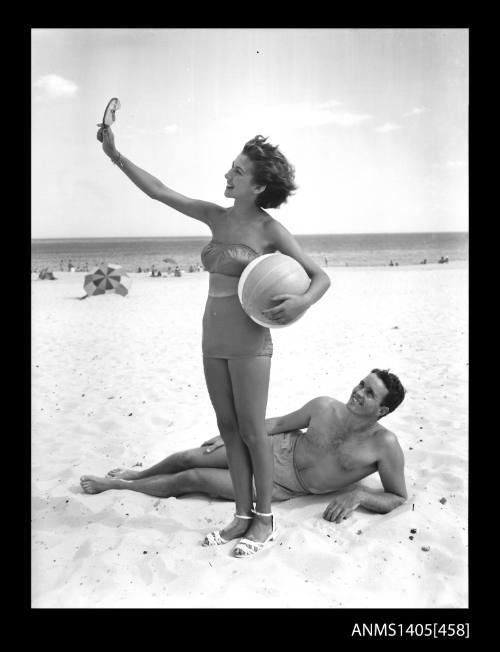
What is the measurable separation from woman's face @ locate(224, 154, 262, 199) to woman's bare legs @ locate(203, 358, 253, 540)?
0.74 metres

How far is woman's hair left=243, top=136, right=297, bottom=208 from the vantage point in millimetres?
3082

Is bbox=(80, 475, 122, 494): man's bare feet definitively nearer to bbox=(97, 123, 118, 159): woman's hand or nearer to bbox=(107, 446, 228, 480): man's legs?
bbox=(107, 446, 228, 480): man's legs

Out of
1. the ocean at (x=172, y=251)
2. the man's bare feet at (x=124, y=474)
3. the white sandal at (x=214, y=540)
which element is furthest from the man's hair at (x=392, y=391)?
the ocean at (x=172, y=251)

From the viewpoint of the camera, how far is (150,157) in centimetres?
485

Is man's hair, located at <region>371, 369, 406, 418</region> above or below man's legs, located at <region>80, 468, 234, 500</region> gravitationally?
above

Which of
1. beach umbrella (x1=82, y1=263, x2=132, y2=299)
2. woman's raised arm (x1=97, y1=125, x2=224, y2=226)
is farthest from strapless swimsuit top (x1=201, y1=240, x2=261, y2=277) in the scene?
beach umbrella (x1=82, y1=263, x2=132, y2=299)

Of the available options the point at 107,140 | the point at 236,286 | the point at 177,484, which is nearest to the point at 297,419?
the point at 177,484

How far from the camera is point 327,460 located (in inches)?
138

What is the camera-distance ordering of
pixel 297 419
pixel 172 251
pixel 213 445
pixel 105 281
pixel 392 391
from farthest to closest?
pixel 172 251 < pixel 105 281 < pixel 213 445 < pixel 297 419 < pixel 392 391

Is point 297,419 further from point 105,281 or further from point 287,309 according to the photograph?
point 105,281

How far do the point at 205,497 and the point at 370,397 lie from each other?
1039 millimetres

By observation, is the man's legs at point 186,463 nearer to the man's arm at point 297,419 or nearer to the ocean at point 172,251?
the man's arm at point 297,419

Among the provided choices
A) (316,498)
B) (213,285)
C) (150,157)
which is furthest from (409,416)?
(150,157)

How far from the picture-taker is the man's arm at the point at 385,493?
341 cm
